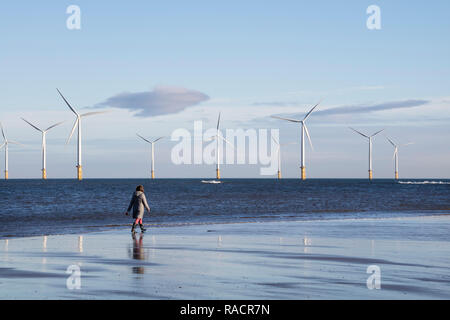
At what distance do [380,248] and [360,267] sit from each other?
16.3ft

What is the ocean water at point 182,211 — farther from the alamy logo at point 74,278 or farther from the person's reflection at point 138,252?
the alamy logo at point 74,278

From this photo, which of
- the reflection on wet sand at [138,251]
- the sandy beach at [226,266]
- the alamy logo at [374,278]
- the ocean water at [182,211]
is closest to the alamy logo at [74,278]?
the sandy beach at [226,266]

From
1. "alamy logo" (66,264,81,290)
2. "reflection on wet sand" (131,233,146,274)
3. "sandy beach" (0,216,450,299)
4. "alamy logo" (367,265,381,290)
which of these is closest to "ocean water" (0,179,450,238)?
"reflection on wet sand" (131,233,146,274)

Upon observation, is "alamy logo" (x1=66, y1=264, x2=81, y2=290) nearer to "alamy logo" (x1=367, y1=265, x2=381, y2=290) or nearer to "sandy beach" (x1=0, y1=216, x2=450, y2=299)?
"sandy beach" (x1=0, y1=216, x2=450, y2=299)

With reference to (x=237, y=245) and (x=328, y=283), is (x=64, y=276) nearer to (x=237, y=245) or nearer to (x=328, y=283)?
(x=328, y=283)

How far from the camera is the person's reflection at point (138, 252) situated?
14.7 m

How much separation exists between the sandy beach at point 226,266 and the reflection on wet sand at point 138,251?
0.10 feet

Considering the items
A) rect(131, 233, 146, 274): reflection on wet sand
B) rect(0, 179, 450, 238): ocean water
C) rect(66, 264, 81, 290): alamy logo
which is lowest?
rect(0, 179, 450, 238): ocean water

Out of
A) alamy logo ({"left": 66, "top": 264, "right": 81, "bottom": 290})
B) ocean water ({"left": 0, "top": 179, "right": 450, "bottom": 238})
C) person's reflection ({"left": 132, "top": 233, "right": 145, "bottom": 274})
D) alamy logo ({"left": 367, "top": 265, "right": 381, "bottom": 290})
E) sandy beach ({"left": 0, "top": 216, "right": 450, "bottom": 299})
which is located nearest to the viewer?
sandy beach ({"left": 0, "top": 216, "right": 450, "bottom": 299})

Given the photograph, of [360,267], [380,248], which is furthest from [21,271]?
[380,248]

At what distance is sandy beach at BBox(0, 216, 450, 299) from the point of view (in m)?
11.8

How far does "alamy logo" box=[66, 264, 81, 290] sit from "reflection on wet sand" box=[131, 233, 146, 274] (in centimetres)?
140

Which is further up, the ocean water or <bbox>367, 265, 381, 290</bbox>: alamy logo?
<bbox>367, 265, 381, 290</bbox>: alamy logo

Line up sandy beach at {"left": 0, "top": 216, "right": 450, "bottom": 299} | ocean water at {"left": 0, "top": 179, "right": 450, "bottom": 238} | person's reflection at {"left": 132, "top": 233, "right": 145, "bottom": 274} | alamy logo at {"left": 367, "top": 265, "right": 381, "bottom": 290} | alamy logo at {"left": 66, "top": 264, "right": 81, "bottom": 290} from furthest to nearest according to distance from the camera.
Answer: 1. ocean water at {"left": 0, "top": 179, "right": 450, "bottom": 238}
2. person's reflection at {"left": 132, "top": 233, "right": 145, "bottom": 274}
3. alamy logo at {"left": 367, "top": 265, "right": 381, "bottom": 290}
4. alamy logo at {"left": 66, "top": 264, "right": 81, "bottom": 290}
5. sandy beach at {"left": 0, "top": 216, "right": 450, "bottom": 299}
